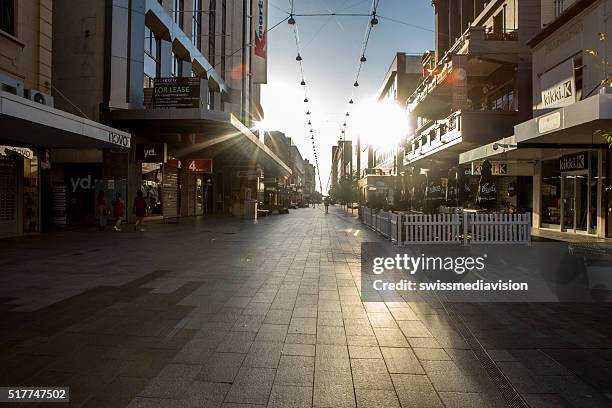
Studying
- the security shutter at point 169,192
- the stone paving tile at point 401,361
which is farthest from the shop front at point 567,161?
the security shutter at point 169,192

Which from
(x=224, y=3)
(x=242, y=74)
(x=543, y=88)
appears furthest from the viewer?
(x=242, y=74)

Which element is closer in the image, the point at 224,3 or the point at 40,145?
the point at 40,145

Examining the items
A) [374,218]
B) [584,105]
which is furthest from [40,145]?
[584,105]

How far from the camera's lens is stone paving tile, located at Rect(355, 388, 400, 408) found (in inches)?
121

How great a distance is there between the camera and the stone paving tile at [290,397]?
3066 mm

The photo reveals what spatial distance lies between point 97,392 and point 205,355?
1.01 metres

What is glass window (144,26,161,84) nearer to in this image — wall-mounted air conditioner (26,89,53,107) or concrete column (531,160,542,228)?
wall-mounted air conditioner (26,89,53,107)

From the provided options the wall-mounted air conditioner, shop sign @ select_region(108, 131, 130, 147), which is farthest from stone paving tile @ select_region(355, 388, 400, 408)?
shop sign @ select_region(108, 131, 130, 147)

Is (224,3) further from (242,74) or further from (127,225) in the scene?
(127,225)

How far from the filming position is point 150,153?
69.8 ft

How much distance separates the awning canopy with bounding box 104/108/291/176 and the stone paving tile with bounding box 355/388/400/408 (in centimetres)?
1788

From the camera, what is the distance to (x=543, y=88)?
683 inches

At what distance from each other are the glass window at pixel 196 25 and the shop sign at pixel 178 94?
32.7ft

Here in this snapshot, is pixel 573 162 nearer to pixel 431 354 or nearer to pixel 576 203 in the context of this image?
pixel 576 203
